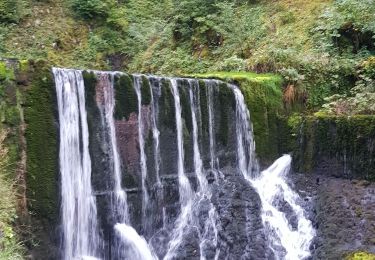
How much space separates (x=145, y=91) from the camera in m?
8.51

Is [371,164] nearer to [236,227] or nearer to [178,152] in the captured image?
[236,227]

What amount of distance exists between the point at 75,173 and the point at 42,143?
0.69 metres

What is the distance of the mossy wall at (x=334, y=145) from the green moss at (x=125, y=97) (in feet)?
12.0

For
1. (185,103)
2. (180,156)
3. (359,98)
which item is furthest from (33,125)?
(359,98)

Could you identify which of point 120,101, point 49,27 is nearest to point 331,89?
point 120,101

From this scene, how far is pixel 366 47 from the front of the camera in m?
12.1

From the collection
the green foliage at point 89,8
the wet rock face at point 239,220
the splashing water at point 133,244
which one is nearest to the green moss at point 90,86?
the splashing water at point 133,244

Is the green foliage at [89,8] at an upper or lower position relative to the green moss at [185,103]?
upper

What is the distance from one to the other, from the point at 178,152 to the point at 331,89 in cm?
438

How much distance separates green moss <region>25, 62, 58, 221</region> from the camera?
22.4 feet

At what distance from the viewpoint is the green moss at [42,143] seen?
22.4ft

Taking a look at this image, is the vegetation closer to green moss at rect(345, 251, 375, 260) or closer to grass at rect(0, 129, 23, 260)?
green moss at rect(345, 251, 375, 260)

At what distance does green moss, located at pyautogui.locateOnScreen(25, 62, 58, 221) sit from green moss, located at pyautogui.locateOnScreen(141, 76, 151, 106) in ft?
5.63

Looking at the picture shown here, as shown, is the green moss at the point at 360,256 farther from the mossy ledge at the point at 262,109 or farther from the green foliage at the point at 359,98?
the green foliage at the point at 359,98
